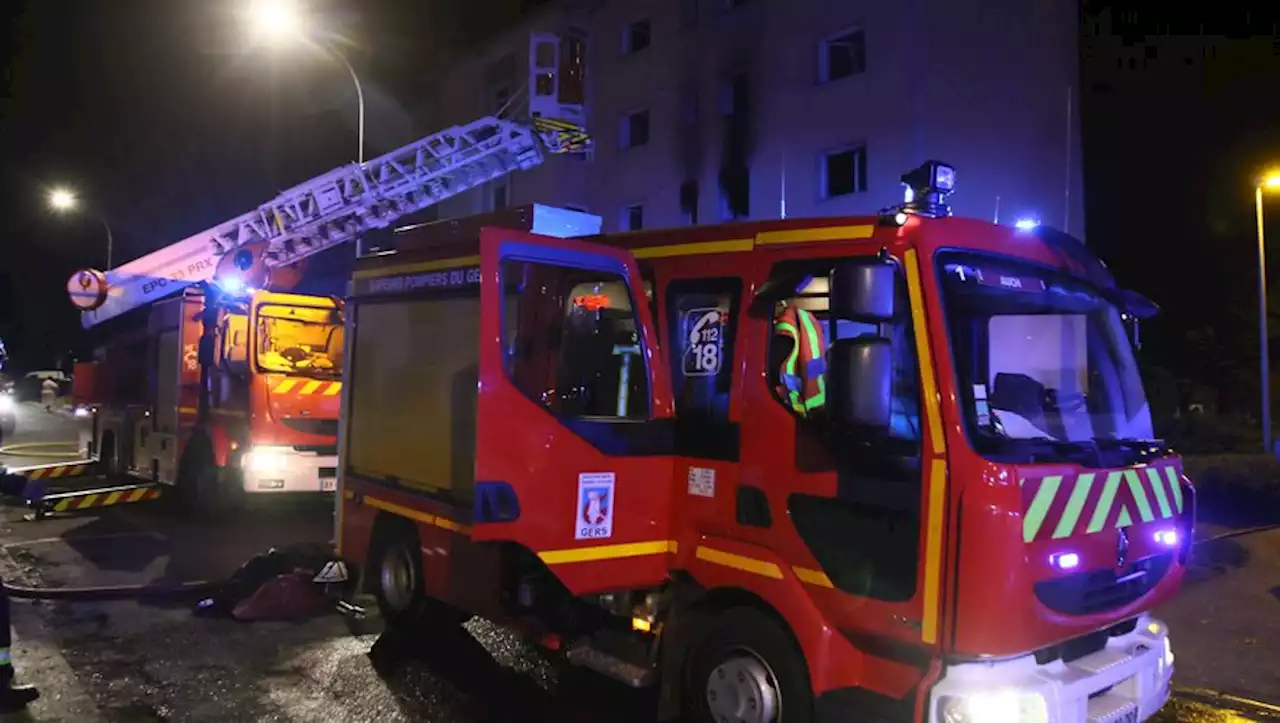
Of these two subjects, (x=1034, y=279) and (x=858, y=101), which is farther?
(x=858, y=101)

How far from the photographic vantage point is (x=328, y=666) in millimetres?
5805

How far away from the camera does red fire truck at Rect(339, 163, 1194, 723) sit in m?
3.60

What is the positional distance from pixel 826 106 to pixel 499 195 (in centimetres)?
1298

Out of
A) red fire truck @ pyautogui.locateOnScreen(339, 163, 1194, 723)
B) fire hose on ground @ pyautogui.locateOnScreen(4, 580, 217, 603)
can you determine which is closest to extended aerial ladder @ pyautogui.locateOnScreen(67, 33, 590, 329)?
fire hose on ground @ pyautogui.locateOnScreen(4, 580, 217, 603)

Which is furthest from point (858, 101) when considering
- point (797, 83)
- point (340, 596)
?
point (340, 596)

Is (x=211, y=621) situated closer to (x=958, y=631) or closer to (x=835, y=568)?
→ (x=835, y=568)

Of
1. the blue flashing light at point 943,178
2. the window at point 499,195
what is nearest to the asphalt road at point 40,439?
the blue flashing light at point 943,178

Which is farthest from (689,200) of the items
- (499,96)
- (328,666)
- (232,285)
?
(328,666)

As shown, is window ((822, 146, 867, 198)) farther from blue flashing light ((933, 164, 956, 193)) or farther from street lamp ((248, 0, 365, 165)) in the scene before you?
blue flashing light ((933, 164, 956, 193))

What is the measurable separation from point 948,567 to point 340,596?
16.8ft

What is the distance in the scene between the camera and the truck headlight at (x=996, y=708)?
3504 millimetres

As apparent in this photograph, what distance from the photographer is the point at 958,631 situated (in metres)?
3.51

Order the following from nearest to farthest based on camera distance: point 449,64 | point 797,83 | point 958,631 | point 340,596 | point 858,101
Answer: point 958,631, point 340,596, point 858,101, point 797,83, point 449,64

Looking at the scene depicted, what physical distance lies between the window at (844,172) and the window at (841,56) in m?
1.59
